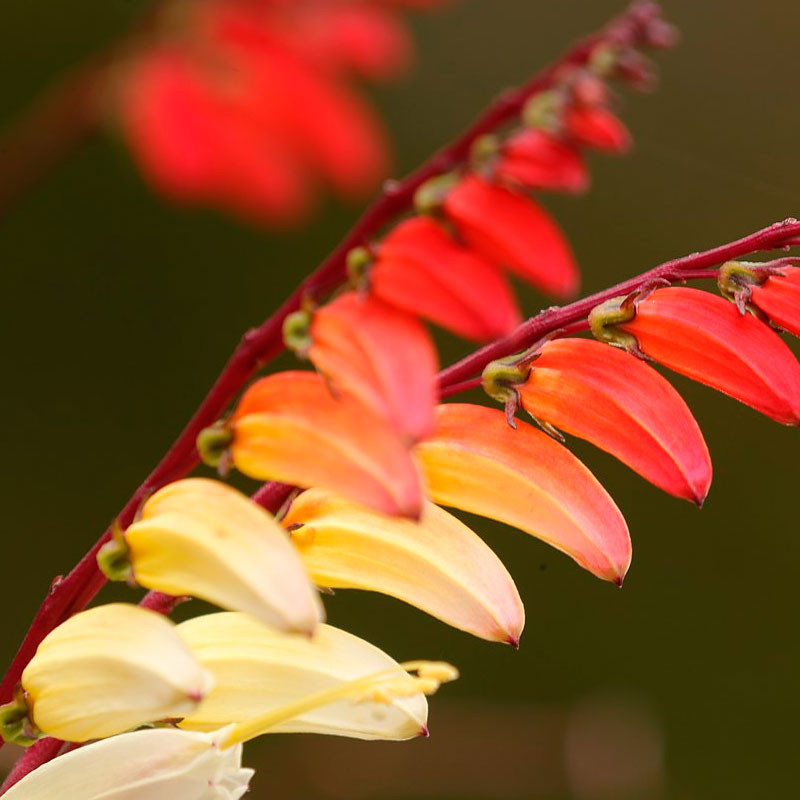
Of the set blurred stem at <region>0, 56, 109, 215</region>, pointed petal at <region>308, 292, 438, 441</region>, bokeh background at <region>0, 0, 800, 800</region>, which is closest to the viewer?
pointed petal at <region>308, 292, 438, 441</region>

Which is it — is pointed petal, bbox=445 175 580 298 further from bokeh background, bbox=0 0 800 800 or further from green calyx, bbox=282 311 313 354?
bokeh background, bbox=0 0 800 800

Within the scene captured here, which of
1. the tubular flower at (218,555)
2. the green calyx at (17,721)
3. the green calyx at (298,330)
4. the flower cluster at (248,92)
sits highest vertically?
the flower cluster at (248,92)

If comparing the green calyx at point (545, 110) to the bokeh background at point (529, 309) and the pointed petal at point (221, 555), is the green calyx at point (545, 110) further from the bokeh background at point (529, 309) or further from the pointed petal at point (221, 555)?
the bokeh background at point (529, 309)

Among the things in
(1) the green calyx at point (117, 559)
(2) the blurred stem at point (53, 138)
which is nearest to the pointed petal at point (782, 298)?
(1) the green calyx at point (117, 559)

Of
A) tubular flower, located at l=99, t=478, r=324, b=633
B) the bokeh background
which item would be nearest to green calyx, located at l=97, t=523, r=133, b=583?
tubular flower, located at l=99, t=478, r=324, b=633

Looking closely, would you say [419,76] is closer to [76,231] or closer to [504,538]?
[76,231]
